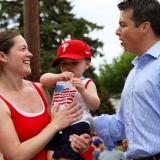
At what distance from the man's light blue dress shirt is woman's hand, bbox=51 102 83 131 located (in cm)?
40

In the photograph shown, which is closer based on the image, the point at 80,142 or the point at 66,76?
the point at 80,142

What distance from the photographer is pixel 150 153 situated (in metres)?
3.38

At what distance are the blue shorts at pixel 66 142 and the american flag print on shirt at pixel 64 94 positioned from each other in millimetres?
200

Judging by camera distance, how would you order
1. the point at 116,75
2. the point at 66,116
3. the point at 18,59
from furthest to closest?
the point at 116,75, the point at 18,59, the point at 66,116

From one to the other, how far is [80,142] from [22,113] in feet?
1.53

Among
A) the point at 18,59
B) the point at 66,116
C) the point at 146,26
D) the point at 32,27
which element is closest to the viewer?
the point at 146,26

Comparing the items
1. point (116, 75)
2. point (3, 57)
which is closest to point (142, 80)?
point (3, 57)

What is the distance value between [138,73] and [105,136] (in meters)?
0.64

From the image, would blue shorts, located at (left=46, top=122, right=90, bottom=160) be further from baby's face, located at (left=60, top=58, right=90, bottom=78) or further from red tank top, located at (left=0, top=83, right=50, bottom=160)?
baby's face, located at (left=60, top=58, right=90, bottom=78)

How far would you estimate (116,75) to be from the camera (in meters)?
58.4

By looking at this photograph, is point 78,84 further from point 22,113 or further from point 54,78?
point 22,113

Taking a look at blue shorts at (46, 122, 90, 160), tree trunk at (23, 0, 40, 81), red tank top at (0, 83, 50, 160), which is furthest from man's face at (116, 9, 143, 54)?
tree trunk at (23, 0, 40, 81)

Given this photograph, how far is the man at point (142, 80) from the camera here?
3381mm

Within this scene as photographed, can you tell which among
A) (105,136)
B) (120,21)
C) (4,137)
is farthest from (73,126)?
(120,21)
